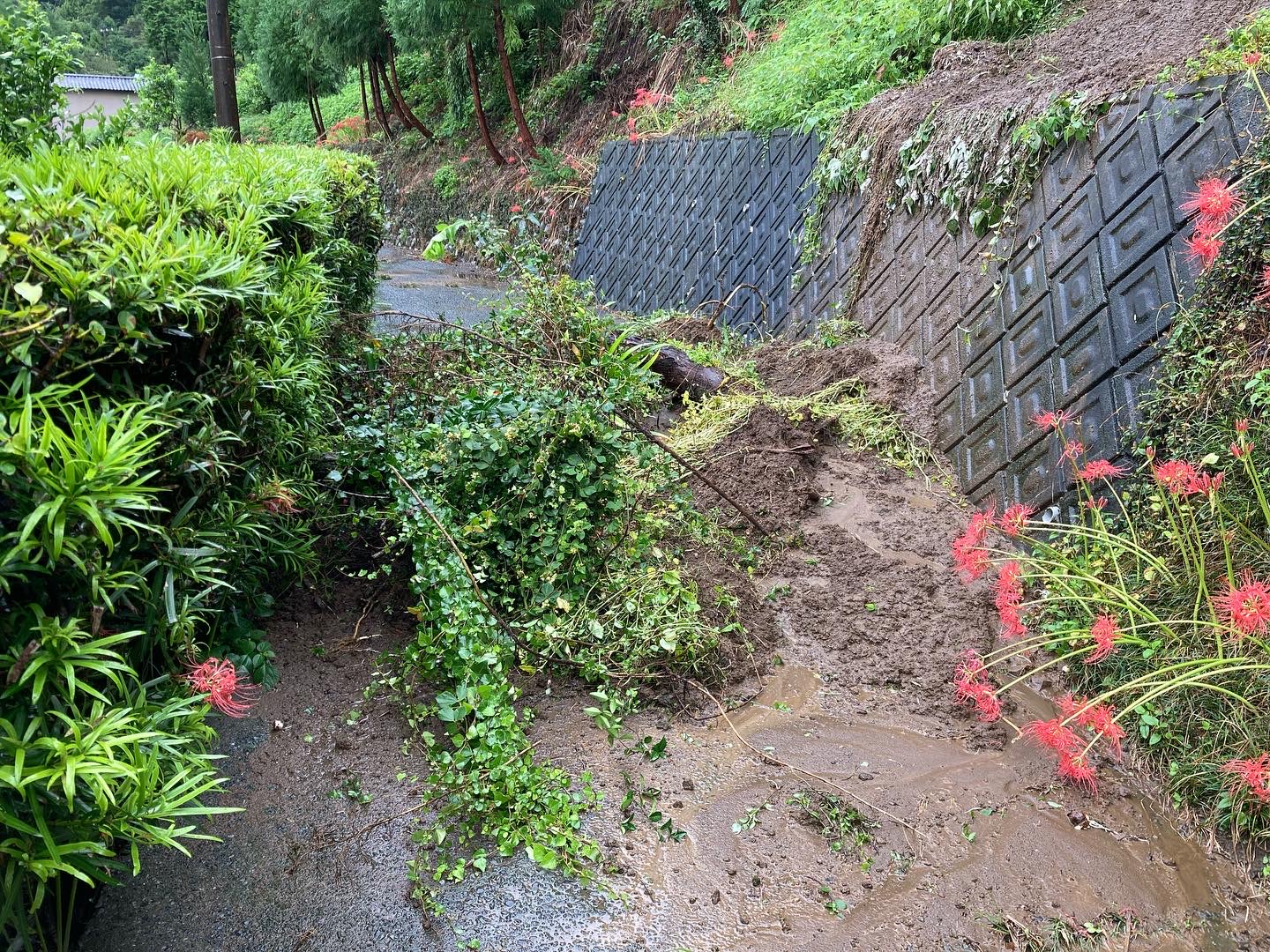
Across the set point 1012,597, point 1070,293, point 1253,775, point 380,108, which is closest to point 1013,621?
point 1012,597

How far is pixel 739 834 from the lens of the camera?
262 cm

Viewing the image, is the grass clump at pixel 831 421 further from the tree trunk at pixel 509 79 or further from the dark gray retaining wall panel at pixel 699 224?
the tree trunk at pixel 509 79

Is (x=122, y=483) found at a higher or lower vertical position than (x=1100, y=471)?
higher

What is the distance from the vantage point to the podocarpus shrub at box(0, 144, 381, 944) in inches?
59.0

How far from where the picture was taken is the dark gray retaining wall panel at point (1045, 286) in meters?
3.64

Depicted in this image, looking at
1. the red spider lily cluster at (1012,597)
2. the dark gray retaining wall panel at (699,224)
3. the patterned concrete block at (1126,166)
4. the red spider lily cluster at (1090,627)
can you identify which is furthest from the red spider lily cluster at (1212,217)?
the dark gray retaining wall panel at (699,224)

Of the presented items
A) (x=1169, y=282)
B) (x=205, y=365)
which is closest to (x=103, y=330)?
(x=205, y=365)

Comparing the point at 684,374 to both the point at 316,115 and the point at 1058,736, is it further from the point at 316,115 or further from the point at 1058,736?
the point at 316,115

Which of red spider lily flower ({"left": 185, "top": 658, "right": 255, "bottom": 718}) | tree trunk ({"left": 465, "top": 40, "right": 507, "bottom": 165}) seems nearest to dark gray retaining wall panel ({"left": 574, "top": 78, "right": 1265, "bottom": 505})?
red spider lily flower ({"left": 185, "top": 658, "right": 255, "bottom": 718})

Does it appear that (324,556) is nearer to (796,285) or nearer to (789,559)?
(789,559)

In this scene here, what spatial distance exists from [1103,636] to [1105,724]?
1.21 feet

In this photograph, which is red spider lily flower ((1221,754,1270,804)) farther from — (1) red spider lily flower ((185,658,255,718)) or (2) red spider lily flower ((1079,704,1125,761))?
(1) red spider lily flower ((185,658,255,718))

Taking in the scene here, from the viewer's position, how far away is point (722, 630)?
11.4 ft

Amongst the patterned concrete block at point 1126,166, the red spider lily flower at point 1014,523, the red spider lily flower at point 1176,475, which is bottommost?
the red spider lily flower at point 1014,523
